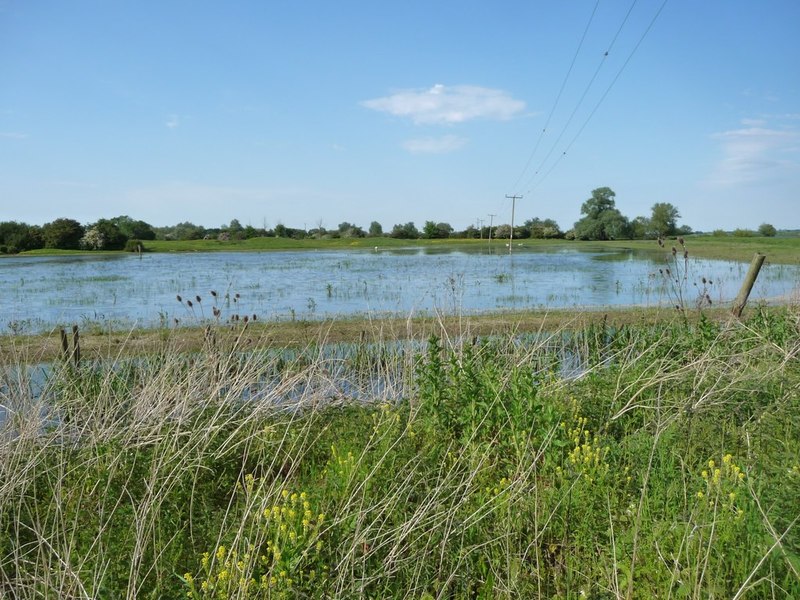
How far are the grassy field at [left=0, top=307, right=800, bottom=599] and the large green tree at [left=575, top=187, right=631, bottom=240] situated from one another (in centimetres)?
9603

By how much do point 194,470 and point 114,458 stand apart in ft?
1.96

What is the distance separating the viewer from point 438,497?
411 centimetres

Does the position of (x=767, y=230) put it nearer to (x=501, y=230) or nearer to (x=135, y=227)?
(x=501, y=230)

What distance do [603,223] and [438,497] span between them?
101111 mm

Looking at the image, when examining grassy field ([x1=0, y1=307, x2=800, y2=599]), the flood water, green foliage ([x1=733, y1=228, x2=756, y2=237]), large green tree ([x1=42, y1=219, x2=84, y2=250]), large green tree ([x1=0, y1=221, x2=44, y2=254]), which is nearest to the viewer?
grassy field ([x1=0, y1=307, x2=800, y2=599])

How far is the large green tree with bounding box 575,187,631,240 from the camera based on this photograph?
320 ft

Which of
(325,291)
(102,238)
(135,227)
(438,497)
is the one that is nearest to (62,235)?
(102,238)

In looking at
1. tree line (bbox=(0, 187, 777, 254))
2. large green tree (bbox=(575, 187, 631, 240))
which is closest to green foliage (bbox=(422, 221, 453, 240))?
tree line (bbox=(0, 187, 777, 254))

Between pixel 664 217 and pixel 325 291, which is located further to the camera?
pixel 664 217

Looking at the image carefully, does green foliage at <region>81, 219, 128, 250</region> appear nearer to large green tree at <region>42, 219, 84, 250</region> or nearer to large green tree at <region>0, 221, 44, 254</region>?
large green tree at <region>42, 219, 84, 250</region>

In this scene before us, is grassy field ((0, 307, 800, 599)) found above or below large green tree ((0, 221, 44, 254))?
below

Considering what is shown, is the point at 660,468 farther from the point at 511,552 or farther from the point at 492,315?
the point at 492,315

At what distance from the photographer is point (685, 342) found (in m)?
7.66

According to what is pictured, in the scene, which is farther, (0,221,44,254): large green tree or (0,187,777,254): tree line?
(0,187,777,254): tree line
